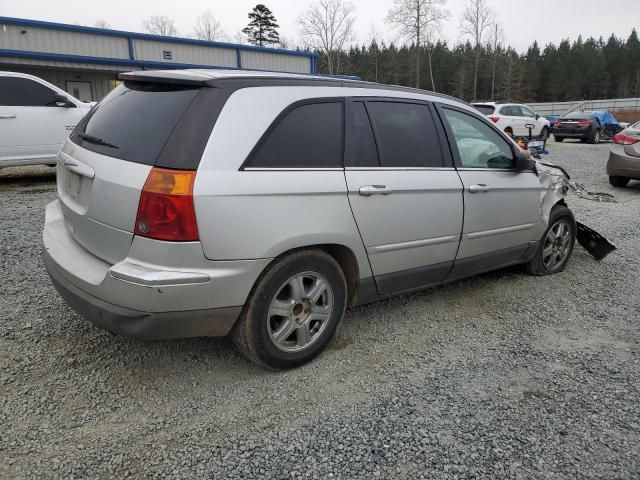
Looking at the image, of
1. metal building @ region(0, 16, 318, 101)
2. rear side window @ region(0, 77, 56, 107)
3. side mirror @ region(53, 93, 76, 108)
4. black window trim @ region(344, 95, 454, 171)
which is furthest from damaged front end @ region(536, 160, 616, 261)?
metal building @ region(0, 16, 318, 101)

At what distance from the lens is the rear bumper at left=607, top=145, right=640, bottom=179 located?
9250 millimetres

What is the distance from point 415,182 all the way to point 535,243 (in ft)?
6.07

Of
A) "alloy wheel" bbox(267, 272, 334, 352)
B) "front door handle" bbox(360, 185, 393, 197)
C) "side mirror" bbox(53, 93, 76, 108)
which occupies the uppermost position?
"side mirror" bbox(53, 93, 76, 108)

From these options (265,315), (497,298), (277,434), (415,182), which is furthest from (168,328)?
(497,298)

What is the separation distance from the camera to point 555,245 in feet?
16.0

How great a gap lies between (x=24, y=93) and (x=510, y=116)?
16980mm

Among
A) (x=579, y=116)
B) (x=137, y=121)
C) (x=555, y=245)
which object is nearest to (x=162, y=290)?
(x=137, y=121)

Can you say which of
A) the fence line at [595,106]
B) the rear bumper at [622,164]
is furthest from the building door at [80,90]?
the fence line at [595,106]

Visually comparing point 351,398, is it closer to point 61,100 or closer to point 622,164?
point 61,100

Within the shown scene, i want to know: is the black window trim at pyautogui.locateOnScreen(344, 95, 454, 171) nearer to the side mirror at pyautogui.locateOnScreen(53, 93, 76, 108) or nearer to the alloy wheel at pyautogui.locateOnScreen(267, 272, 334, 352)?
the alloy wheel at pyautogui.locateOnScreen(267, 272, 334, 352)

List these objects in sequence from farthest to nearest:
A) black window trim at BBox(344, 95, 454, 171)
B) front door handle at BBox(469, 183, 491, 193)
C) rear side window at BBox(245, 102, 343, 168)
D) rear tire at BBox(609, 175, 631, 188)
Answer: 1. rear tire at BBox(609, 175, 631, 188)
2. front door handle at BBox(469, 183, 491, 193)
3. black window trim at BBox(344, 95, 454, 171)
4. rear side window at BBox(245, 102, 343, 168)

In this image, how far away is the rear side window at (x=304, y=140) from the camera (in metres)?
2.68

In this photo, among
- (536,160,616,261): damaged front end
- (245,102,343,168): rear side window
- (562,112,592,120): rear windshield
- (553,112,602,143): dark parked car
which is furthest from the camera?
(562,112,592,120): rear windshield

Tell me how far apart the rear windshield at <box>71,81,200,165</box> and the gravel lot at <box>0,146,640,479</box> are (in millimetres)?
1300
